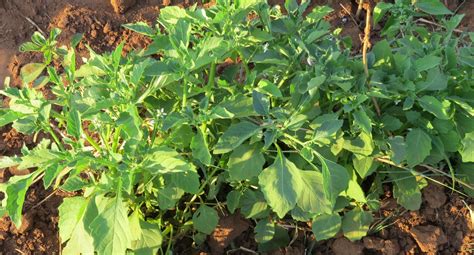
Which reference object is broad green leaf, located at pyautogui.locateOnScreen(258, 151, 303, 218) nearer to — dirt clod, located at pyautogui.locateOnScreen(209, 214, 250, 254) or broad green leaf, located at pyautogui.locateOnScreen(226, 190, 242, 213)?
broad green leaf, located at pyautogui.locateOnScreen(226, 190, 242, 213)

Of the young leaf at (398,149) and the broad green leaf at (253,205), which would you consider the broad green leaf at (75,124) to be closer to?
the broad green leaf at (253,205)

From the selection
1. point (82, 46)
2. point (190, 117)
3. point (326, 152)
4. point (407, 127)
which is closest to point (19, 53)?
point (82, 46)

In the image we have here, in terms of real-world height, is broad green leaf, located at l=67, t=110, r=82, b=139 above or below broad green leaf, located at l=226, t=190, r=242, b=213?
above

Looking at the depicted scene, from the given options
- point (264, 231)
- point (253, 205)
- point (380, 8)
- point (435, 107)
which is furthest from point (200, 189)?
point (380, 8)

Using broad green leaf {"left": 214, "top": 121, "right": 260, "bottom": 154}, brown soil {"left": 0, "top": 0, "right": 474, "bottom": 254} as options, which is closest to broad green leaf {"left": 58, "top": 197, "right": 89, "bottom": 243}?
brown soil {"left": 0, "top": 0, "right": 474, "bottom": 254}

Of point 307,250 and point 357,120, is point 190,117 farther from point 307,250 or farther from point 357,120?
point 307,250

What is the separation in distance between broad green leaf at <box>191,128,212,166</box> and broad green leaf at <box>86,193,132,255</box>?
32cm

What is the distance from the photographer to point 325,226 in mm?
2639

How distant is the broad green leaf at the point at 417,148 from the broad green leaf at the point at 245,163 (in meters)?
0.59

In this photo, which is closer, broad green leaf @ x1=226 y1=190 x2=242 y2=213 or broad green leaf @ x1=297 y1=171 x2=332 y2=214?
broad green leaf @ x1=297 y1=171 x2=332 y2=214

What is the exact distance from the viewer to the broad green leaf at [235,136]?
7.71ft

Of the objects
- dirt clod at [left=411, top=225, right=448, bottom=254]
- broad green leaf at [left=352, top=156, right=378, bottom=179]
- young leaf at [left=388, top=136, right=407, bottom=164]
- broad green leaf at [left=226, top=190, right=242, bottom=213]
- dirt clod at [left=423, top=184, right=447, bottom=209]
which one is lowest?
dirt clod at [left=411, top=225, right=448, bottom=254]

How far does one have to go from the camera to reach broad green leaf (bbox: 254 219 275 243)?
106 inches

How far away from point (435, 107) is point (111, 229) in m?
1.30
